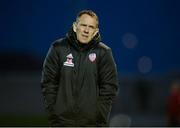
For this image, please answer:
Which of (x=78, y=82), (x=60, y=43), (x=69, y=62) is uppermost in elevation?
(x=60, y=43)

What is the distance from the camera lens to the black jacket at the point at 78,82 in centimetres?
679

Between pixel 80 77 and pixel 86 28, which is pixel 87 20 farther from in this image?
pixel 80 77


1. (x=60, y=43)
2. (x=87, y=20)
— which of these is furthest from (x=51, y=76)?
(x=87, y=20)

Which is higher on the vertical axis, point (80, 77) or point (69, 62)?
point (69, 62)

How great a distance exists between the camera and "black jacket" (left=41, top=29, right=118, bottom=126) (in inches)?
267

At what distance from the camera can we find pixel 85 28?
6.83 meters

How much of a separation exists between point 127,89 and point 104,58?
25.5 m

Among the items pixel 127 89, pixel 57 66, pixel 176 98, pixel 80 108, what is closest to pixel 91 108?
pixel 80 108

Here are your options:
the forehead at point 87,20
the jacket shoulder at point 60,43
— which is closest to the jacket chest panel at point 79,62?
the jacket shoulder at point 60,43

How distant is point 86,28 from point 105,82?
568 mm

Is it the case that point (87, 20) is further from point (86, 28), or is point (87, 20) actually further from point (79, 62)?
point (79, 62)

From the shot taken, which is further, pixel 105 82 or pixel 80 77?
pixel 105 82

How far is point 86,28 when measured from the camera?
6828 millimetres

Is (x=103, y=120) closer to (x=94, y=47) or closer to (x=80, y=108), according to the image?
(x=80, y=108)
